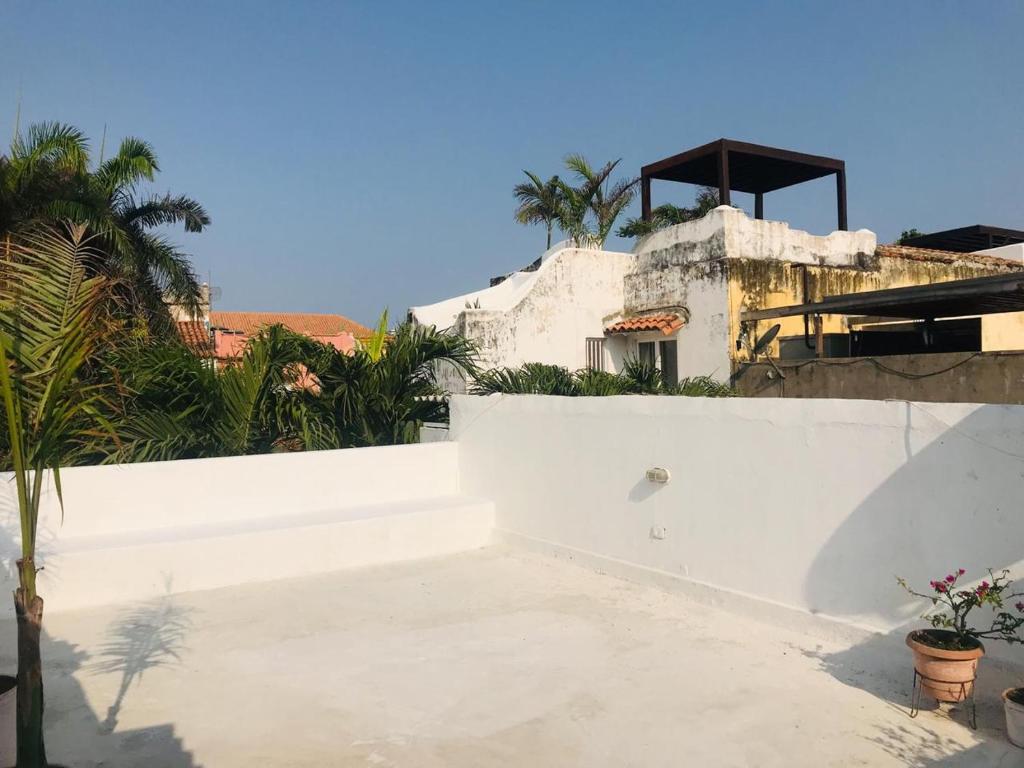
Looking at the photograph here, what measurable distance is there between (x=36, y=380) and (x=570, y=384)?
25.1ft

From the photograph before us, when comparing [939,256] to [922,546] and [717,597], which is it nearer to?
[717,597]

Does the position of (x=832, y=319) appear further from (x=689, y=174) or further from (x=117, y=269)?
(x=117, y=269)

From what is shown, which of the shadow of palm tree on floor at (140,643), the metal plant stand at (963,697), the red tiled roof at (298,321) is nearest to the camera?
the metal plant stand at (963,697)

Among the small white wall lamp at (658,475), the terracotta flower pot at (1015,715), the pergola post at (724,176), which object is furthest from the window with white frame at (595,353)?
the terracotta flower pot at (1015,715)

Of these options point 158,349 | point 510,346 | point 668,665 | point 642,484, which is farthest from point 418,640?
point 510,346

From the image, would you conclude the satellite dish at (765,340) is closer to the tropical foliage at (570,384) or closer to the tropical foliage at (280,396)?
the tropical foliage at (570,384)

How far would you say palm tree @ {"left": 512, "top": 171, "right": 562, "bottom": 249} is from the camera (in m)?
23.1

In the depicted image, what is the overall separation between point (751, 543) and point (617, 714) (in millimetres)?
2310

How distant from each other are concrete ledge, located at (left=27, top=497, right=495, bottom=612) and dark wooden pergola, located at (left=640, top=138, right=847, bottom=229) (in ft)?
27.0

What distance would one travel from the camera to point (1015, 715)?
3949 millimetres

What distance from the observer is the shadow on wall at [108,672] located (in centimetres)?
414

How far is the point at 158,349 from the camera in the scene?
375 inches

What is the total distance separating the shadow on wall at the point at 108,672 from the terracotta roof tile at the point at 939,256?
14.2m

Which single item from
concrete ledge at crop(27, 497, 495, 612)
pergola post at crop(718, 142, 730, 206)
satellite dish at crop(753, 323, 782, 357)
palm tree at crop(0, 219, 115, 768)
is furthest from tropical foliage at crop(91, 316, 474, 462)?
pergola post at crop(718, 142, 730, 206)
